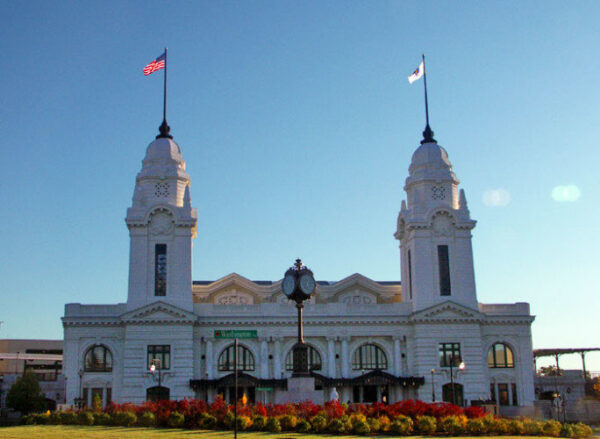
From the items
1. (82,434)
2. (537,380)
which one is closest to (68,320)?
(82,434)

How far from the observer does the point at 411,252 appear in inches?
2736

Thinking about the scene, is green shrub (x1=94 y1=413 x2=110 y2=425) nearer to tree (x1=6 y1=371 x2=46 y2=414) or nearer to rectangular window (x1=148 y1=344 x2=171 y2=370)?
rectangular window (x1=148 y1=344 x2=171 y2=370)

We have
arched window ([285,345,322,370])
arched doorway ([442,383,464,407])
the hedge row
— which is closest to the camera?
the hedge row

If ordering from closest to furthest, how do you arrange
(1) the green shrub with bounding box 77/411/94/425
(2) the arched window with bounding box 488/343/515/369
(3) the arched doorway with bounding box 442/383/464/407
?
(1) the green shrub with bounding box 77/411/94/425 → (3) the arched doorway with bounding box 442/383/464/407 → (2) the arched window with bounding box 488/343/515/369

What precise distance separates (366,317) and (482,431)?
33581mm

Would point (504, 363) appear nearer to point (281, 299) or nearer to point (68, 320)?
point (281, 299)

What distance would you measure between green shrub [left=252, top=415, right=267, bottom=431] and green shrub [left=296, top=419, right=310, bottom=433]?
4.89ft

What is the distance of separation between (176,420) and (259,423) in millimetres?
3904

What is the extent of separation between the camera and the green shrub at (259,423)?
32.8 metres

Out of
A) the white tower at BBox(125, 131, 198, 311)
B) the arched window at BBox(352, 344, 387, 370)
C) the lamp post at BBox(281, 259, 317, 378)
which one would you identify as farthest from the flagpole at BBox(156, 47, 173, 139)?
the lamp post at BBox(281, 259, 317, 378)

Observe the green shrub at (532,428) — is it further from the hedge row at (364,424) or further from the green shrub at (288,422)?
the green shrub at (288,422)

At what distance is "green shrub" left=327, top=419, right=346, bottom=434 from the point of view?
3209cm

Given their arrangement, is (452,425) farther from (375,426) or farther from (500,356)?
(500,356)

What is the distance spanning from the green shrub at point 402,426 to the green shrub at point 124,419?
12099 millimetres
